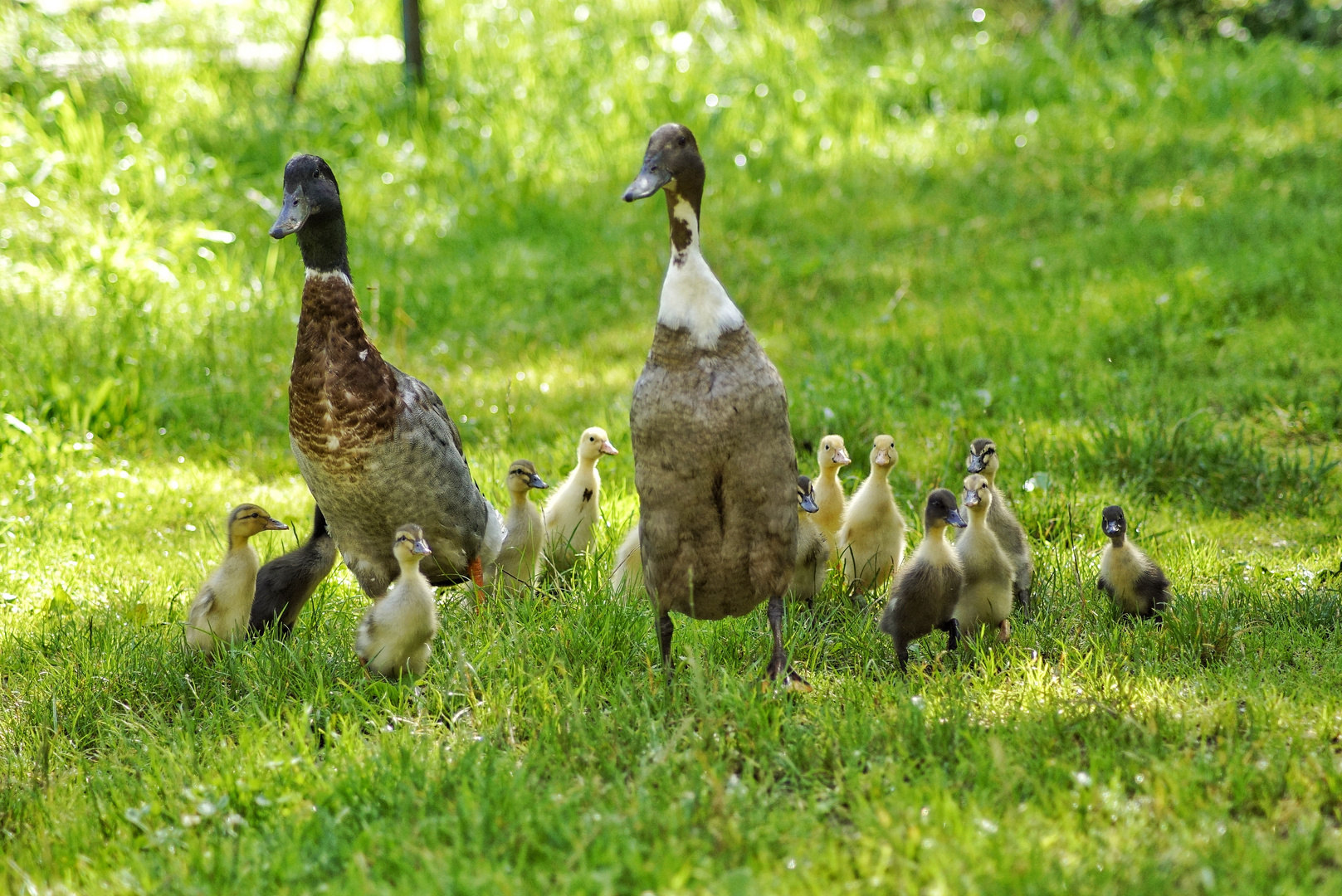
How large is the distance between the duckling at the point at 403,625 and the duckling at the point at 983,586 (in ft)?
6.24

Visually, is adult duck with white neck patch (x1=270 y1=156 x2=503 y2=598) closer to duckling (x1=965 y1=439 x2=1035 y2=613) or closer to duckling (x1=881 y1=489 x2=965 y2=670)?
duckling (x1=881 y1=489 x2=965 y2=670)

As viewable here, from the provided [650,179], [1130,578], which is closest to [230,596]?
[650,179]

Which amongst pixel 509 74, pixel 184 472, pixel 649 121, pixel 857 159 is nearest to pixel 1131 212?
pixel 857 159

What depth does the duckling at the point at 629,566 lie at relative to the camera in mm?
5207

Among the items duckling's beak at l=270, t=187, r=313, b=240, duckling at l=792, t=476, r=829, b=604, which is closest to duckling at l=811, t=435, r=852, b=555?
duckling at l=792, t=476, r=829, b=604

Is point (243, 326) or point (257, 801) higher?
point (243, 326)

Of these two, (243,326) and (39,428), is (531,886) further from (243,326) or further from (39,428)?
(243,326)

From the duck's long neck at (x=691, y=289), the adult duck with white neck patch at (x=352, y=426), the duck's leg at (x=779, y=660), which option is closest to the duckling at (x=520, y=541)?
the adult duck with white neck patch at (x=352, y=426)

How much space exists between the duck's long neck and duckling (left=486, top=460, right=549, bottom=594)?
1.67 meters

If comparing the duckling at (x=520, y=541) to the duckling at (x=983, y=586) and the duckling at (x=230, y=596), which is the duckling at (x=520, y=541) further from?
the duckling at (x=983, y=586)

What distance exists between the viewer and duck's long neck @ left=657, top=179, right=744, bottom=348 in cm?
397

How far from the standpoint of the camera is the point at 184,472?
23.7 feet

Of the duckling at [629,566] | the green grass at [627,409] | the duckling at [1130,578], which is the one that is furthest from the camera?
the duckling at [629,566]

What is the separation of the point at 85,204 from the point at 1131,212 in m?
7.98
